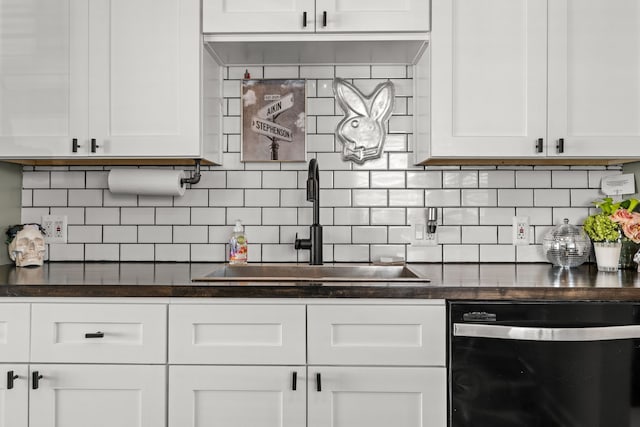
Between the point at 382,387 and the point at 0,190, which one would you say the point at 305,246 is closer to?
the point at 382,387

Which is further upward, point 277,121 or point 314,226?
point 277,121

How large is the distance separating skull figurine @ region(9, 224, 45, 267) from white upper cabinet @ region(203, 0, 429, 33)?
1133 millimetres

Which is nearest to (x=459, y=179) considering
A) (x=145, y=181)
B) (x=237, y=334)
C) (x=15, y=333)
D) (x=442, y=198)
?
(x=442, y=198)

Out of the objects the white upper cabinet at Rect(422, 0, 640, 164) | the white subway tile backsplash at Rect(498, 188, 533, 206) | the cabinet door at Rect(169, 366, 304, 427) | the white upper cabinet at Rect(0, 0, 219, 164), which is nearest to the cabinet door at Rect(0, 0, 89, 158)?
the white upper cabinet at Rect(0, 0, 219, 164)

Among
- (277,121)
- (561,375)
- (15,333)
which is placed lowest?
(561,375)

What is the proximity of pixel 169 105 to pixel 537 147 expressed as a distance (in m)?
1.43

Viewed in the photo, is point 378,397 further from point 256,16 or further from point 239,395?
point 256,16

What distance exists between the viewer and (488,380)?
1.60 metres

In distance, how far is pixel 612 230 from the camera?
2.08 metres

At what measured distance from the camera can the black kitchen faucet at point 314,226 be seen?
217 cm

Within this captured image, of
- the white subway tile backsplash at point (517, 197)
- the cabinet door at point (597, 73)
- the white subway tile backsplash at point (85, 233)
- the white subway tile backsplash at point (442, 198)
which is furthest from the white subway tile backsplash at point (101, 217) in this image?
the cabinet door at point (597, 73)

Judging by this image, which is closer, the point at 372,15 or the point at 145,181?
the point at 372,15

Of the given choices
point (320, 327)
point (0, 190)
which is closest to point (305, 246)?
point (320, 327)

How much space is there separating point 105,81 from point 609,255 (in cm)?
209
